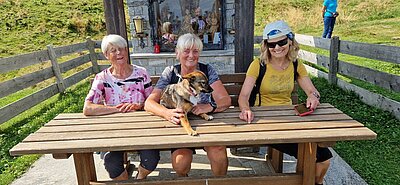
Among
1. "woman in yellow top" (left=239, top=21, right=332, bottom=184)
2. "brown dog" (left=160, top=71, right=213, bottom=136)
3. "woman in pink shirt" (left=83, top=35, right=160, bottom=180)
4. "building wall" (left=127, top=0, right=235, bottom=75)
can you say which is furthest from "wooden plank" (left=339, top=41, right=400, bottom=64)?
"woman in pink shirt" (left=83, top=35, right=160, bottom=180)

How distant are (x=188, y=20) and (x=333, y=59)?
10.0 ft

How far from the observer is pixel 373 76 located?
471 centimetres

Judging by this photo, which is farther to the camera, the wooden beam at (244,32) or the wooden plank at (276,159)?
the wooden beam at (244,32)

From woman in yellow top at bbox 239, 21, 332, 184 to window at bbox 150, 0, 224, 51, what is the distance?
4.34m

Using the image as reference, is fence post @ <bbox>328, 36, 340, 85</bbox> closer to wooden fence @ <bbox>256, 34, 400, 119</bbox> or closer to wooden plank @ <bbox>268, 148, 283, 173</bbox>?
wooden fence @ <bbox>256, 34, 400, 119</bbox>

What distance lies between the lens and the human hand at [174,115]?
2094 millimetres

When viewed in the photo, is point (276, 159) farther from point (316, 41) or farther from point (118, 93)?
point (316, 41)

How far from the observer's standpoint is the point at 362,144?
3518 millimetres

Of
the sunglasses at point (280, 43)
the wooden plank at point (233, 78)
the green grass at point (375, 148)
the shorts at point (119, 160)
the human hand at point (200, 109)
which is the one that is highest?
the sunglasses at point (280, 43)

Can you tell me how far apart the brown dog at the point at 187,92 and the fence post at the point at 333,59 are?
4.38m

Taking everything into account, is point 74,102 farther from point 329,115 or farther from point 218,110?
point 329,115

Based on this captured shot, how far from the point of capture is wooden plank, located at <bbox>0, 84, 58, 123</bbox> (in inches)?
179

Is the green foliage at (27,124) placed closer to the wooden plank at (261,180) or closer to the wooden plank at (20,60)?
the wooden plank at (20,60)

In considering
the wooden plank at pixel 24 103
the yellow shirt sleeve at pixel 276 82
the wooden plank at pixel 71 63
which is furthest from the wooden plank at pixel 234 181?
the wooden plank at pixel 71 63
